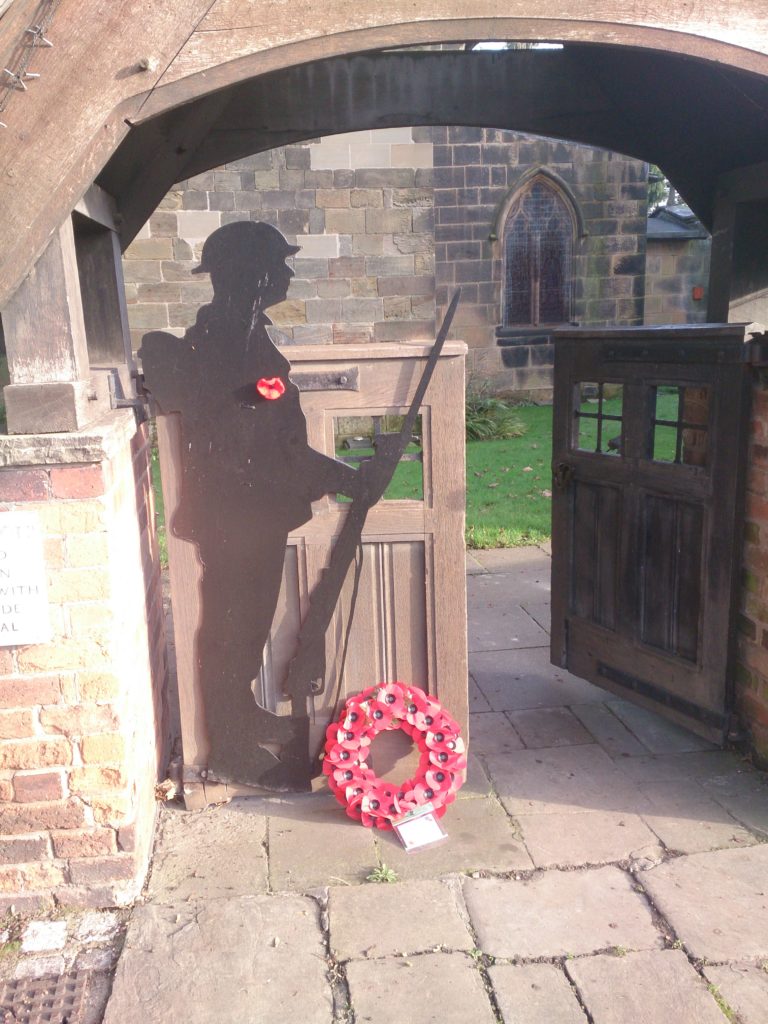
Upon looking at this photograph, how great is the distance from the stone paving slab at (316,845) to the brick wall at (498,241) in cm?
1255

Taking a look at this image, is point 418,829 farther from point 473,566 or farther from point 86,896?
point 473,566

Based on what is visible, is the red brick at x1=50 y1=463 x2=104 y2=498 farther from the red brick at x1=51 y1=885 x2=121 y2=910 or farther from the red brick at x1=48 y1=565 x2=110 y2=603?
the red brick at x1=51 y1=885 x2=121 y2=910

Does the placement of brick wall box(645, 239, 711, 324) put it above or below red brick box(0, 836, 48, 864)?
above

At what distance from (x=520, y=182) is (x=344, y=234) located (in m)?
6.25

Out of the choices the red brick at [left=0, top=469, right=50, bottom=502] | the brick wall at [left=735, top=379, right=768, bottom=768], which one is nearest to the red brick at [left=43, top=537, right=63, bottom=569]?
the red brick at [left=0, top=469, right=50, bottom=502]

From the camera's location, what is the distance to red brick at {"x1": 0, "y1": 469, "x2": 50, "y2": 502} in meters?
2.72

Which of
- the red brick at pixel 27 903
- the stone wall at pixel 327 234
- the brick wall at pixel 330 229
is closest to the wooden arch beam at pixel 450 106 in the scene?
the red brick at pixel 27 903

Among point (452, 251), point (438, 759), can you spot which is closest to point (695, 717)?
point (438, 759)

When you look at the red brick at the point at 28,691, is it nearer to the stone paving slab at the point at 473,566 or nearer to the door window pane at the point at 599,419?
the door window pane at the point at 599,419

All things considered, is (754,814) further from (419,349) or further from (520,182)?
(520,182)

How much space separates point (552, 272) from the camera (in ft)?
53.7

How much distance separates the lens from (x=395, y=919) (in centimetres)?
285

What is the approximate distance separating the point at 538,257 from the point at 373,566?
14.0m

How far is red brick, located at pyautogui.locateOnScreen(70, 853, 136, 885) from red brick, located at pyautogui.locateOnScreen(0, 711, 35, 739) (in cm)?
49
